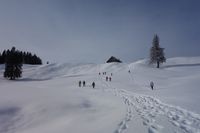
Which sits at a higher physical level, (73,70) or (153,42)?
(153,42)

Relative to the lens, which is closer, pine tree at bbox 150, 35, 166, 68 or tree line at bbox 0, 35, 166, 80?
tree line at bbox 0, 35, 166, 80

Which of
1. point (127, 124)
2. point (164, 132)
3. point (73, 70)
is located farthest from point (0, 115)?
point (73, 70)

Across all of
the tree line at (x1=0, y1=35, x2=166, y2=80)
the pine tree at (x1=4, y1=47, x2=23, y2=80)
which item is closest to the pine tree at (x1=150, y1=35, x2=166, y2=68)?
the tree line at (x1=0, y1=35, x2=166, y2=80)

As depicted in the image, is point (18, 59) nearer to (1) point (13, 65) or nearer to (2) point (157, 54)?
(1) point (13, 65)

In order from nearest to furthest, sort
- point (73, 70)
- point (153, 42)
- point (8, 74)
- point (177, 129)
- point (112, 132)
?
point (112, 132) → point (177, 129) → point (8, 74) → point (153, 42) → point (73, 70)

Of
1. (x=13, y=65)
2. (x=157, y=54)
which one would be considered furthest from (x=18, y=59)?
(x=157, y=54)

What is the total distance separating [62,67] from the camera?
93500 mm

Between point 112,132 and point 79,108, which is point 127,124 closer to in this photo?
point 112,132

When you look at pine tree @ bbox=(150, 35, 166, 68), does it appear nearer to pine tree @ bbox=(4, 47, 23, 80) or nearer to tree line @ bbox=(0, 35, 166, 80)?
tree line @ bbox=(0, 35, 166, 80)

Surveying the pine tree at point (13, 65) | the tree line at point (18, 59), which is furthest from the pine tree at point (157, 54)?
the pine tree at point (13, 65)

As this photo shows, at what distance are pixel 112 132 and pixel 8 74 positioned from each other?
61.6 meters

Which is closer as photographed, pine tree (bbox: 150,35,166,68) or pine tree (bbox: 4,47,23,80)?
pine tree (bbox: 4,47,23,80)

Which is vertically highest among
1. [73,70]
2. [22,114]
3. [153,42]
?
[153,42]

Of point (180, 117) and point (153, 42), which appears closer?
point (180, 117)
